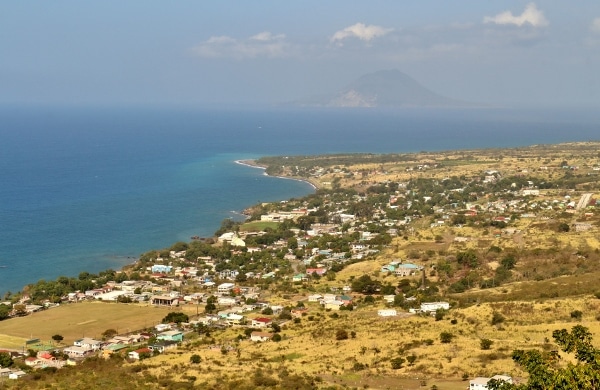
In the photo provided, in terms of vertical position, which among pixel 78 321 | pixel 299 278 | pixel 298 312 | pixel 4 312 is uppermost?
pixel 298 312

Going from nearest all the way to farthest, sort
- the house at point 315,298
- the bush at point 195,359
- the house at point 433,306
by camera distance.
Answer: the bush at point 195,359, the house at point 433,306, the house at point 315,298

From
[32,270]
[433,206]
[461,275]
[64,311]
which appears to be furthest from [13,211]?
[461,275]

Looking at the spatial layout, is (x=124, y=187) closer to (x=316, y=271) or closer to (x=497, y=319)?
(x=316, y=271)

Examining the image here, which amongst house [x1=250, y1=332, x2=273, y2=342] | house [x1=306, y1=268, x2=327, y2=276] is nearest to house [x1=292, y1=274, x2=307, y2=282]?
house [x1=306, y1=268, x2=327, y2=276]

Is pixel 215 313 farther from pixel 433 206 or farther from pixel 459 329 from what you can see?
pixel 433 206

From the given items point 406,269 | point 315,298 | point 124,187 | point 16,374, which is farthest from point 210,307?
point 124,187

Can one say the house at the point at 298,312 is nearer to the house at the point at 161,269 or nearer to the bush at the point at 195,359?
the bush at the point at 195,359

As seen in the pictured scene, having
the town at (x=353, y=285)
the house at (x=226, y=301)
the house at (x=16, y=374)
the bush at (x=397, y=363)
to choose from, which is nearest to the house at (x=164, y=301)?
the town at (x=353, y=285)
